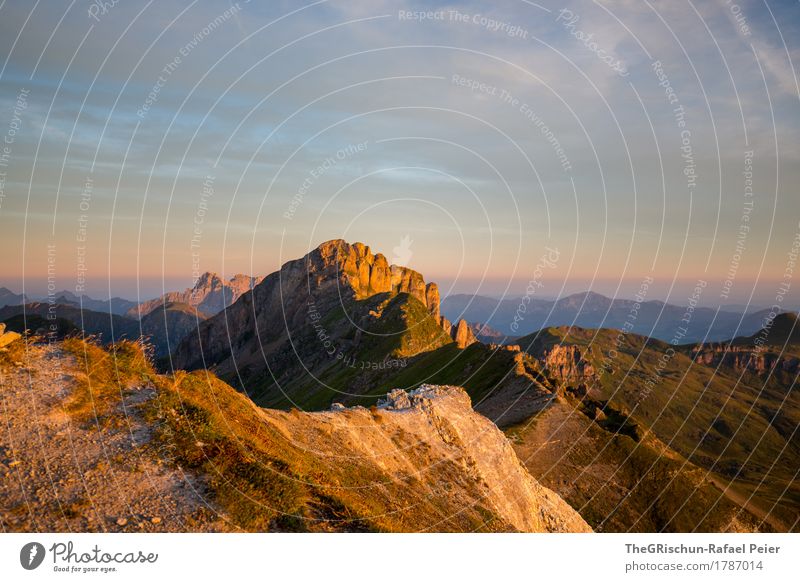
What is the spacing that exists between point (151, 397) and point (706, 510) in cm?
8732

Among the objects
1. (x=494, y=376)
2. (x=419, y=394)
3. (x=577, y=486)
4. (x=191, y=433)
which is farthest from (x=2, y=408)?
(x=494, y=376)

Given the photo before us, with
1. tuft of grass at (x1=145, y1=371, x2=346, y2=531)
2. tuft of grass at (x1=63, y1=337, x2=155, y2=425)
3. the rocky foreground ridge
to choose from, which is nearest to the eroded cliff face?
the rocky foreground ridge

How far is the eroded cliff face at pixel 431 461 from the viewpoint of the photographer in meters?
31.5

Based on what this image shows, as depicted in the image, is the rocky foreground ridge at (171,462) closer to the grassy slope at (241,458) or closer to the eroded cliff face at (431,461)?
the grassy slope at (241,458)

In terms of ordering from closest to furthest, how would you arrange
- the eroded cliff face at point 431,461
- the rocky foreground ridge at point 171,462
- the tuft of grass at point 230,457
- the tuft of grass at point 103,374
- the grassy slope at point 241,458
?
the rocky foreground ridge at point 171,462 → the tuft of grass at point 230,457 → the grassy slope at point 241,458 → the tuft of grass at point 103,374 → the eroded cliff face at point 431,461

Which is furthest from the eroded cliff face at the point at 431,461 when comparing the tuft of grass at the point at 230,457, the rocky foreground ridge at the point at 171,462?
the tuft of grass at the point at 230,457

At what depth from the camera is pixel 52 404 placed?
2206cm

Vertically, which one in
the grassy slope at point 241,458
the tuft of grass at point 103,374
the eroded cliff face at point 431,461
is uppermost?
the tuft of grass at point 103,374

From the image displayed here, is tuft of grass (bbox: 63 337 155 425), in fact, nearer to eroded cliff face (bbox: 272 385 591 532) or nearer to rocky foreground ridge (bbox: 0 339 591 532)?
rocky foreground ridge (bbox: 0 339 591 532)

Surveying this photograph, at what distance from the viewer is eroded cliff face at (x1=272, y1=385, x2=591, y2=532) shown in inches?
1240

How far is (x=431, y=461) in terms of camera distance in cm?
4169

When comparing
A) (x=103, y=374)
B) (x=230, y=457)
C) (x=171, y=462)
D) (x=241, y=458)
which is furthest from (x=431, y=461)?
(x=103, y=374)
